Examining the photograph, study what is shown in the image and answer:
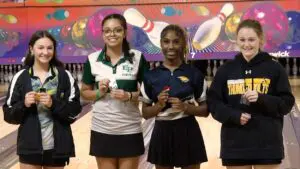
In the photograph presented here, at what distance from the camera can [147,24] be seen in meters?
6.69

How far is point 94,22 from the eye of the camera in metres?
6.75

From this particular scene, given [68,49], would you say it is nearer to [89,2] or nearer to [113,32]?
[89,2]

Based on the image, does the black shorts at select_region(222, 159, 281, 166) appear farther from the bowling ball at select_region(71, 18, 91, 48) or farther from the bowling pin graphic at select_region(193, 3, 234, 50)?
the bowling ball at select_region(71, 18, 91, 48)

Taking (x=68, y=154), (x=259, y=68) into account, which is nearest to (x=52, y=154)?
(x=68, y=154)

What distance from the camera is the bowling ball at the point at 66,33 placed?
6820 millimetres

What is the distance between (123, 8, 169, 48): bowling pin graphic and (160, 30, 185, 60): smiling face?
430cm

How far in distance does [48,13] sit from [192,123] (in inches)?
196

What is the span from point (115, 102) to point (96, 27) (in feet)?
14.8

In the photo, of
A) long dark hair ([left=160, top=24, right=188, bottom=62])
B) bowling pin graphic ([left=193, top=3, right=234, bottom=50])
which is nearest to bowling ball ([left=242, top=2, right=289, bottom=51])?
bowling pin graphic ([left=193, top=3, right=234, bottom=50])

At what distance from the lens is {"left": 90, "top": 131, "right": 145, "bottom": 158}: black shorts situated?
236cm

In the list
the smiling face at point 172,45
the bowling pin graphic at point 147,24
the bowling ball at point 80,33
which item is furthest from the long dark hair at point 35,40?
the bowling ball at point 80,33

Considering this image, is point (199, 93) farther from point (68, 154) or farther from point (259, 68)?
point (68, 154)

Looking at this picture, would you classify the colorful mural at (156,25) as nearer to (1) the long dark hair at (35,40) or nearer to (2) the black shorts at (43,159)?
(1) the long dark hair at (35,40)

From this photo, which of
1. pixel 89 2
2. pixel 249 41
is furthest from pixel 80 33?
pixel 249 41
